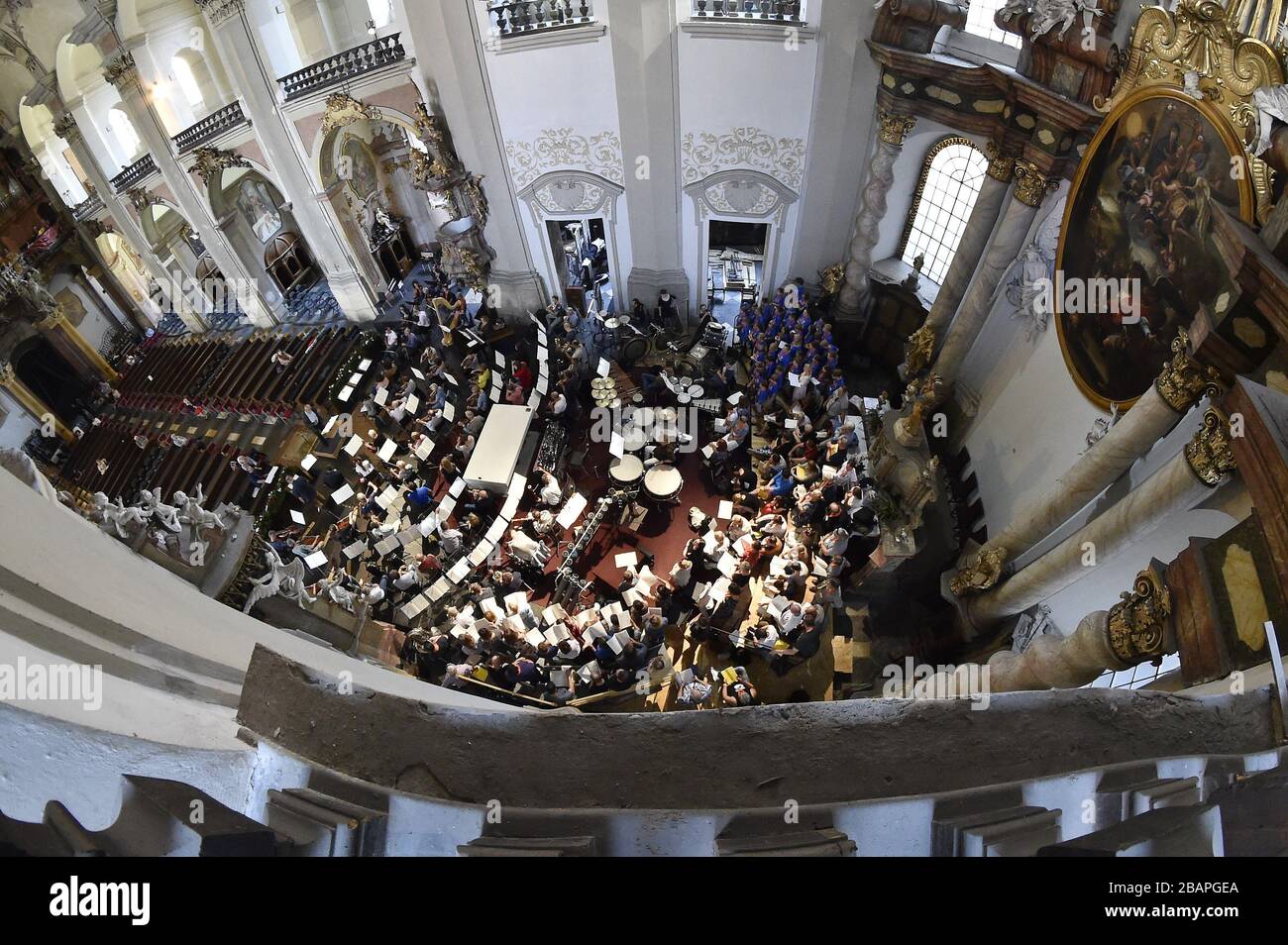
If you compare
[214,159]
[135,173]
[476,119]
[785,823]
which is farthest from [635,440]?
[135,173]

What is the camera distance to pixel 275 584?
618 cm

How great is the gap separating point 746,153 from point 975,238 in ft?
14.2

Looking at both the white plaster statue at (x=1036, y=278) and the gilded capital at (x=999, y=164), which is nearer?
the white plaster statue at (x=1036, y=278)

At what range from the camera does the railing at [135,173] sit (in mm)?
15086

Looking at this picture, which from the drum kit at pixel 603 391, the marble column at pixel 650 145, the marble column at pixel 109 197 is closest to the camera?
the marble column at pixel 650 145

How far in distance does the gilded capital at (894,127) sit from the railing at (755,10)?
199cm

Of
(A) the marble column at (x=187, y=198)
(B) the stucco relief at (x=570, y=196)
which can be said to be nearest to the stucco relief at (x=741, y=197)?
(B) the stucco relief at (x=570, y=196)

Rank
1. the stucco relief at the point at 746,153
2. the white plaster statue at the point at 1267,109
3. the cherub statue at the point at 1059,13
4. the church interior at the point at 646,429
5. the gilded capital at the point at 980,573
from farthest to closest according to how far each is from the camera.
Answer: the stucco relief at the point at 746,153 → the gilded capital at the point at 980,573 → the cherub statue at the point at 1059,13 → the white plaster statue at the point at 1267,109 → the church interior at the point at 646,429

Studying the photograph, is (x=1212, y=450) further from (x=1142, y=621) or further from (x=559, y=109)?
(x=559, y=109)

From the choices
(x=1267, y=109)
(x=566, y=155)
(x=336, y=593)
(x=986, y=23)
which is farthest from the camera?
(x=566, y=155)

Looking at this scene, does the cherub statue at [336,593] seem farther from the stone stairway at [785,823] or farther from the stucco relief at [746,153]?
the stucco relief at [746,153]

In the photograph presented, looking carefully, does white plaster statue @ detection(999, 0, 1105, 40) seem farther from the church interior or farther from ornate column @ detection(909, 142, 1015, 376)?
ornate column @ detection(909, 142, 1015, 376)

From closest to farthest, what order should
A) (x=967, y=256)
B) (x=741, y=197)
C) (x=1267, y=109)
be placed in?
1. (x=1267, y=109)
2. (x=967, y=256)
3. (x=741, y=197)

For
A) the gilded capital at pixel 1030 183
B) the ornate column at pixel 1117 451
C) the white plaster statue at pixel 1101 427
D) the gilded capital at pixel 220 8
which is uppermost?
the gilded capital at pixel 220 8
